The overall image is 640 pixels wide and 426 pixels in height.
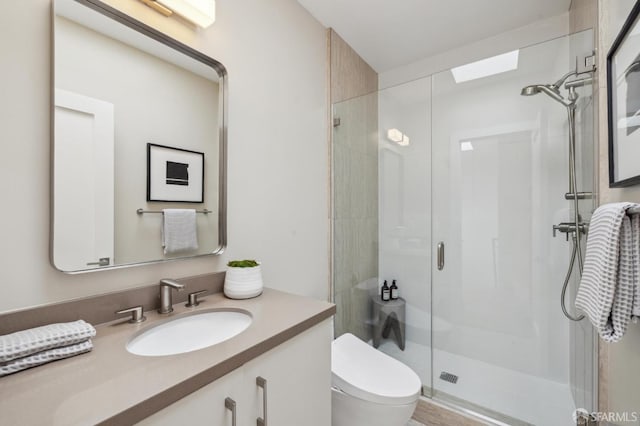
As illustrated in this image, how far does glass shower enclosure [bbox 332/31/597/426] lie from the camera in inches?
64.9

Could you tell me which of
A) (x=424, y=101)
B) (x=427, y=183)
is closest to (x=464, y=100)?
(x=424, y=101)

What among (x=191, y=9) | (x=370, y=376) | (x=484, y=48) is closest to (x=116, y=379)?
(x=370, y=376)

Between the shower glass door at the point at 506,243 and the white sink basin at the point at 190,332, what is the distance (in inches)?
56.8

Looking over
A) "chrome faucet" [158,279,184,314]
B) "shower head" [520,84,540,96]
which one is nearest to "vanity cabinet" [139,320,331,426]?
"chrome faucet" [158,279,184,314]

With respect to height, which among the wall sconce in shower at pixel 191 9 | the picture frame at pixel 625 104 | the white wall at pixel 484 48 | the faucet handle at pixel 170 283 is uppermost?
the white wall at pixel 484 48

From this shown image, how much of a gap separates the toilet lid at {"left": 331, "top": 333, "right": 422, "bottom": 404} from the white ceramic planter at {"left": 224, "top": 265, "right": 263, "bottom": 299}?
582mm

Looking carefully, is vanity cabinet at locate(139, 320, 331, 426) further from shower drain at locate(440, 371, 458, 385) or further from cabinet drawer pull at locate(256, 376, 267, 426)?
shower drain at locate(440, 371, 458, 385)

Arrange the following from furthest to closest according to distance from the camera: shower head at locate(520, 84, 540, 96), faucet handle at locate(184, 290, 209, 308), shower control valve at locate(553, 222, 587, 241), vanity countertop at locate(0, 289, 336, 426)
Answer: shower head at locate(520, 84, 540, 96) → shower control valve at locate(553, 222, 587, 241) → faucet handle at locate(184, 290, 209, 308) → vanity countertop at locate(0, 289, 336, 426)

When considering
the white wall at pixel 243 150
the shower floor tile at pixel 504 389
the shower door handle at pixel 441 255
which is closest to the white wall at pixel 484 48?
the white wall at pixel 243 150

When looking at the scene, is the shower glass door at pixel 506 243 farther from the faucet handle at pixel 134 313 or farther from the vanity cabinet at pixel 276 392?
the faucet handle at pixel 134 313

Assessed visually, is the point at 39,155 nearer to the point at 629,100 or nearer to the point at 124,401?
the point at 124,401

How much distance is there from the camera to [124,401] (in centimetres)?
55

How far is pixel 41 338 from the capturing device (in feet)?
2.28

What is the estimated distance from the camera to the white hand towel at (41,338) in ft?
2.13
